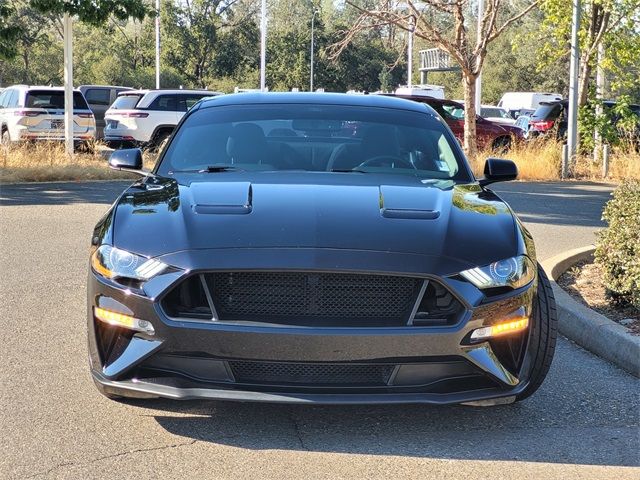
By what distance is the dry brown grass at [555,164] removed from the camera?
1836 centimetres

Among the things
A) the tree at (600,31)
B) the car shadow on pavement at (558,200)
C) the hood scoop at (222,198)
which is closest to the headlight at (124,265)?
the hood scoop at (222,198)

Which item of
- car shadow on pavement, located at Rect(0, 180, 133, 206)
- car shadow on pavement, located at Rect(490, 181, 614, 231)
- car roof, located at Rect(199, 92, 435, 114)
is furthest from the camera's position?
car shadow on pavement, located at Rect(0, 180, 133, 206)

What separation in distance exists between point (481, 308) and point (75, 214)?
29.6ft

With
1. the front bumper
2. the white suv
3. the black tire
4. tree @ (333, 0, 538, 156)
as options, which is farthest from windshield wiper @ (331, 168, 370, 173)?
the white suv

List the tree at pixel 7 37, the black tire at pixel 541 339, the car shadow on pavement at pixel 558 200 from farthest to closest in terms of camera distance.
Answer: the tree at pixel 7 37 → the car shadow on pavement at pixel 558 200 → the black tire at pixel 541 339

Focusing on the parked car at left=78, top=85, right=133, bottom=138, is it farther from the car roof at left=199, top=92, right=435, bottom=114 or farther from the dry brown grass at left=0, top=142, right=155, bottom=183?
the car roof at left=199, top=92, right=435, bottom=114

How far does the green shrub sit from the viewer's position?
6098 millimetres

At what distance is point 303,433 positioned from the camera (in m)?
4.13

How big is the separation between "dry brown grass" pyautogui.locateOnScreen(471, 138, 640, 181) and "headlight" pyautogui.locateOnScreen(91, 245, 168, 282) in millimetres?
14167

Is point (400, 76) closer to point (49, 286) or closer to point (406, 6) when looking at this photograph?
point (406, 6)

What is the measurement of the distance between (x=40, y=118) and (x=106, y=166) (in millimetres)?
4931

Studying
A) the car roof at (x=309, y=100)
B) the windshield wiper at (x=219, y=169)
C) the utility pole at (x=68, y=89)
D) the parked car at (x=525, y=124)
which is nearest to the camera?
the windshield wiper at (x=219, y=169)

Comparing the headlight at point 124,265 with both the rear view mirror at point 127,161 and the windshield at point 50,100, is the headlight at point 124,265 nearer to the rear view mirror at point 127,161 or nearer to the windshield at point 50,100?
the rear view mirror at point 127,161

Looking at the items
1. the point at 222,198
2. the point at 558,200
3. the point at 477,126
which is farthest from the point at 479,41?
the point at 222,198
